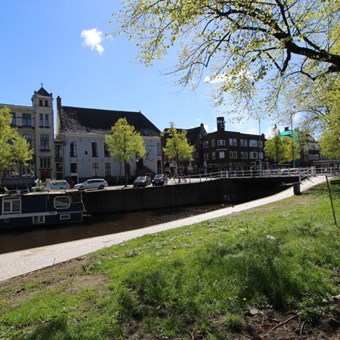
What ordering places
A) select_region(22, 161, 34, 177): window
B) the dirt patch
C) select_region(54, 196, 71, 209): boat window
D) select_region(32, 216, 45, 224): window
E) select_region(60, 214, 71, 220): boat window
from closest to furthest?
the dirt patch < select_region(32, 216, 45, 224): window < select_region(60, 214, 71, 220): boat window < select_region(54, 196, 71, 209): boat window < select_region(22, 161, 34, 177): window

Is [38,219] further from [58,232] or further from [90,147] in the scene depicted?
[90,147]

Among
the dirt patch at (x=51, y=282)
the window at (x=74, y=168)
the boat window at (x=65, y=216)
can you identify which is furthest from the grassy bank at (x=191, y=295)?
the window at (x=74, y=168)

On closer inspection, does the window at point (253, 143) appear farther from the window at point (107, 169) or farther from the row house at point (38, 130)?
the row house at point (38, 130)

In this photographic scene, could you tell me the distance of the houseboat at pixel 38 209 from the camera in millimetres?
28438

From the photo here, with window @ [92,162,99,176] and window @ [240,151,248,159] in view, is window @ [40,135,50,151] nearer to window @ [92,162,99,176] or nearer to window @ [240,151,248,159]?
window @ [92,162,99,176]

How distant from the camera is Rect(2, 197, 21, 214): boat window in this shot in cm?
2848

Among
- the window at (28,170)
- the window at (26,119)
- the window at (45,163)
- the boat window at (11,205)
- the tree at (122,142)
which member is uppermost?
the window at (26,119)

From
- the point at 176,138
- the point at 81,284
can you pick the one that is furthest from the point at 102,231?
the point at 176,138

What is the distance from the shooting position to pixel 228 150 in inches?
3477

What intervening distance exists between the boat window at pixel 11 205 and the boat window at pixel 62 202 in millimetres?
2816

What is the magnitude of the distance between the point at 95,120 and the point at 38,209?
123 ft

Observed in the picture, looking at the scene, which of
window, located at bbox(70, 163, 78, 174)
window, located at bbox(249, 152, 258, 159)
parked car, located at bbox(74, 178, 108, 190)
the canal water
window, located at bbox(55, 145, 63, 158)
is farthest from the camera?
window, located at bbox(249, 152, 258, 159)

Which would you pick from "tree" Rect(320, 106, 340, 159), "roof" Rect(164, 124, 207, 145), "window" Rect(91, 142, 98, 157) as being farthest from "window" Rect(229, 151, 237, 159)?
"tree" Rect(320, 106, 340, 159)

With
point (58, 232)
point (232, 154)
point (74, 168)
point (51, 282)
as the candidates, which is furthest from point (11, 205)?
point (232, 154)
